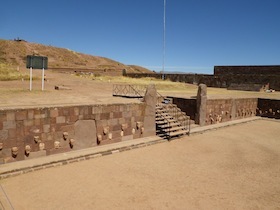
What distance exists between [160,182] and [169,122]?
5674mm

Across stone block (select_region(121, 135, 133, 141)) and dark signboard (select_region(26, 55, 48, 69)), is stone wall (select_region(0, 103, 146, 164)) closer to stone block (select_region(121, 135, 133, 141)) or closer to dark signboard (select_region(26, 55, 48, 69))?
stone block (select_region(121, 135, 133, 141))

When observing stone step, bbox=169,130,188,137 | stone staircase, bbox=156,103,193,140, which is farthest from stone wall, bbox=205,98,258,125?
stone step, bbox=169,130,188,137

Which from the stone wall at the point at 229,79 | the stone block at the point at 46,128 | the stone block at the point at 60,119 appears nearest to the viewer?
the stone block at the point at 46,128

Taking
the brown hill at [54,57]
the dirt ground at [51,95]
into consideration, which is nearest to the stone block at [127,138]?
the dirt ground at [51,95]

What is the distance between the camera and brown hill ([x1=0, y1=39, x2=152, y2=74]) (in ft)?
152

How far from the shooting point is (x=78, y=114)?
9625mm

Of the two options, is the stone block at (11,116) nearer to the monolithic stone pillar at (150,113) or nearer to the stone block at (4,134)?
the stone block at (4,134)

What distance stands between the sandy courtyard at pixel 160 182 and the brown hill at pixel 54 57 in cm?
3746

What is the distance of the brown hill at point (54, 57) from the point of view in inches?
1823

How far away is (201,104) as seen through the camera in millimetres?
15297

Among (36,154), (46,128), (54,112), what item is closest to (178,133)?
(54,112)

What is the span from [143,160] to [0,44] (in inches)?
2039

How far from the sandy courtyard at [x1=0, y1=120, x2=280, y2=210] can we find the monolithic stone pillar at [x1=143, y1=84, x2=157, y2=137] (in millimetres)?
1266

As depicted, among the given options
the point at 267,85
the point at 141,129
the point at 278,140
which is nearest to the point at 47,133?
the point at 141,129
